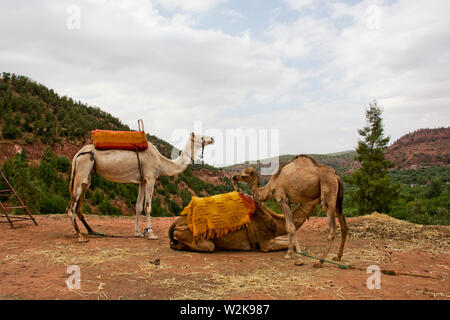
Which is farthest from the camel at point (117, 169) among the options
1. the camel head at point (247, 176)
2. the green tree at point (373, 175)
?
the green tree at point (373, 175)

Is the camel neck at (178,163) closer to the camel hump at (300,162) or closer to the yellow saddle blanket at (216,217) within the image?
the yellow saddle blanket at (216,217)

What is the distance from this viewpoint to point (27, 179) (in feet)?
45.3

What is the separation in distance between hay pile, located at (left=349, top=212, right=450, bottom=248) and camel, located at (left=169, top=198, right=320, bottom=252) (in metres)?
3.18

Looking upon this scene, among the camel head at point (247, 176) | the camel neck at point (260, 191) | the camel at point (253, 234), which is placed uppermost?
the camel head at point (247, 176)

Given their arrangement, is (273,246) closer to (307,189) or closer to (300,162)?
(307,189)

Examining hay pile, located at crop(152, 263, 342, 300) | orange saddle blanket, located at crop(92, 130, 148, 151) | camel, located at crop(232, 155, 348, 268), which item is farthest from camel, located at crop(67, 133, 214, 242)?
hay pile, located at crop(152, 263, 342, 300)

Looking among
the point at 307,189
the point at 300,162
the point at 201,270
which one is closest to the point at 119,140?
the point at 201,270

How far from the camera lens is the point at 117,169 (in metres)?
8.34

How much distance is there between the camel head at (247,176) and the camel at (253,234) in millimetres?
614

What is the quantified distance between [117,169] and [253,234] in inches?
162

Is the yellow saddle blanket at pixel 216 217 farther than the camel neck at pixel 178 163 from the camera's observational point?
No

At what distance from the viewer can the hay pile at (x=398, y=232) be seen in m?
8.56

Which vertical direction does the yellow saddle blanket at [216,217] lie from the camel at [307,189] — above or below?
below
